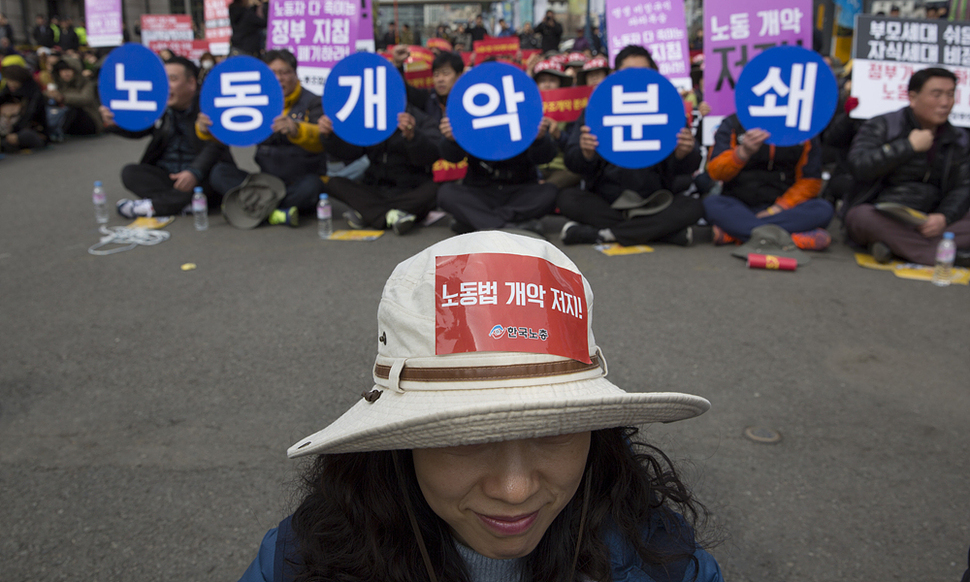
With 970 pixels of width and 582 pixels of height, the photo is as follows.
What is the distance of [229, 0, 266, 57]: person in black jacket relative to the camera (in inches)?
380

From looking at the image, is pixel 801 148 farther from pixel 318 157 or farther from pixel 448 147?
pixel 318 157

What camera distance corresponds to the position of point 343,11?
6.80 metres

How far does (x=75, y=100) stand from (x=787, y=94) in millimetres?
11682

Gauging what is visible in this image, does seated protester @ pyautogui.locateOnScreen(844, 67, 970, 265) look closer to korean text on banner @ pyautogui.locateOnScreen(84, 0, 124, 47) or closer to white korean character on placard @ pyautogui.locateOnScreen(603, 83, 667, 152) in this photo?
white korean character on placard @ pyautogui.locateOnScreen(603, 83, 667, 152)

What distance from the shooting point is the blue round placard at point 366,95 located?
5.38 metres

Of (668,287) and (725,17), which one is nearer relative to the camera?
(668,287)

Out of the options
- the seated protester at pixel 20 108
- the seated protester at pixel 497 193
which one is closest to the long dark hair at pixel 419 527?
the seated protester at pixel 497 193

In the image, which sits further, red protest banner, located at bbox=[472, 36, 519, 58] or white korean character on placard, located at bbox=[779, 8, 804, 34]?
red protest banner, located at bbox=[472, 36, 519, 58]

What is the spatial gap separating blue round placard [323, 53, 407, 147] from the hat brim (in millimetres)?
4742

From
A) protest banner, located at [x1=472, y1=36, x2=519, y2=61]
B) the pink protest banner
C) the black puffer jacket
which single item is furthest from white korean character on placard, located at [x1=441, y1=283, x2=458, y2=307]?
the pink protest banner

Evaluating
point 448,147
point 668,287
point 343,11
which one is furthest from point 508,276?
point 343,11

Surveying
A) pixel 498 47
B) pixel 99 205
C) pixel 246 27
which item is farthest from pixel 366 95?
pixel 498 47

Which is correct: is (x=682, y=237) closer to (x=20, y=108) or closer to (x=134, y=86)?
(x=134, y=86)

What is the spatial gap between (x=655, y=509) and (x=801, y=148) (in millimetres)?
4809
